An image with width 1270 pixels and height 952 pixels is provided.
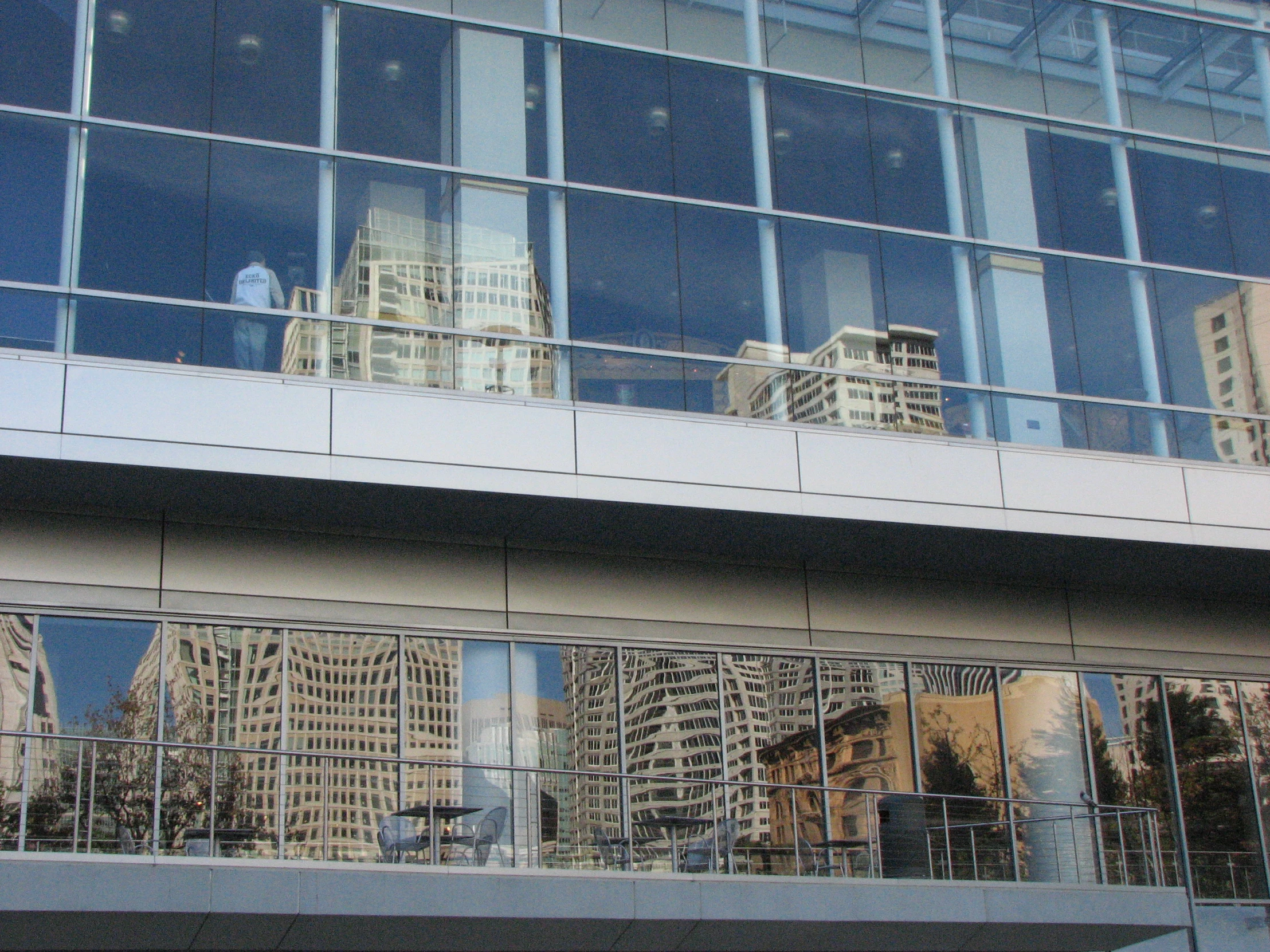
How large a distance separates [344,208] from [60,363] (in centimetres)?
365

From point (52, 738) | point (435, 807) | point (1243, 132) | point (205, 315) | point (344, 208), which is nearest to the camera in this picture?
point (52, 738)

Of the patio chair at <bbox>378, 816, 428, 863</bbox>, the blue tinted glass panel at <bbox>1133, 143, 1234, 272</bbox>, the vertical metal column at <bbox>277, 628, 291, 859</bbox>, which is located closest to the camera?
the vertical metal column at <bbox>277, 628, 291, 859</bbox>

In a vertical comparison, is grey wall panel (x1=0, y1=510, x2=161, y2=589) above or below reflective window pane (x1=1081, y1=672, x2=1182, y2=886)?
above

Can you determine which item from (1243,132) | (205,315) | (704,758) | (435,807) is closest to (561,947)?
(435,807)

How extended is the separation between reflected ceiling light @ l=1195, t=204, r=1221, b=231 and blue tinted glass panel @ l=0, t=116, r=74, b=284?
1406 centimetres

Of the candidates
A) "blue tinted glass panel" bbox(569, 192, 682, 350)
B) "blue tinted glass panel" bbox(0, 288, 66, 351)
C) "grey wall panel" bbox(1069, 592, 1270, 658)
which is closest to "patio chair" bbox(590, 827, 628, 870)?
"blue tinted glass panel" bbox(569, 192, 682, 350)

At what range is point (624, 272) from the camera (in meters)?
17.8

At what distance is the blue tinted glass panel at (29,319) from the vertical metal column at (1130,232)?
12586mm

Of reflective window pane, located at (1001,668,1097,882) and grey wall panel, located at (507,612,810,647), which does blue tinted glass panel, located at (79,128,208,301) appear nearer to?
grey wall panel, located at (507,612,810,647)

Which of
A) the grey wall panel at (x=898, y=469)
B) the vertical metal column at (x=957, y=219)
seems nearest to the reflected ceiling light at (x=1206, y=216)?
the vertical metal column at (x=957, y=219)

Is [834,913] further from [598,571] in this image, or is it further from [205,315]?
[205,315]

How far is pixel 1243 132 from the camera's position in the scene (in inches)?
849

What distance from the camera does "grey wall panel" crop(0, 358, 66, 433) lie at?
47.6 ft

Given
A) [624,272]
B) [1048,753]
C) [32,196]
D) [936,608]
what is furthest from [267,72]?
[1048,753]
